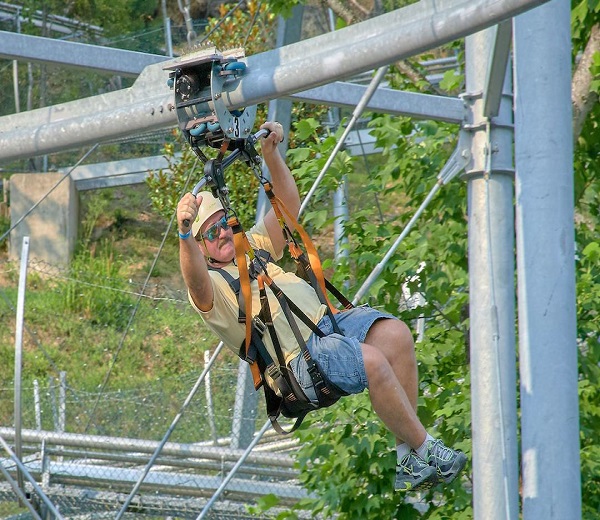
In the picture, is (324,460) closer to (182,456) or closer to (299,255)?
(182,456)

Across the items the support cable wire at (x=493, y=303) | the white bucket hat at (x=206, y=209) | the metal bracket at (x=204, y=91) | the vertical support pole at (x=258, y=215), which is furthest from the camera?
the vertical support pole at (x=258, y=215)

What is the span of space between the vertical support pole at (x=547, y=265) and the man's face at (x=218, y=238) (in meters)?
1.59

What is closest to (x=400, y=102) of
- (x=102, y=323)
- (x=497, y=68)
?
(x=497, y=68)

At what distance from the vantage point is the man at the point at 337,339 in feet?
16.6

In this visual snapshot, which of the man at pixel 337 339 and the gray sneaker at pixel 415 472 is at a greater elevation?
the man at pixel 337 339

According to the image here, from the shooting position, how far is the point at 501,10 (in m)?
3.88

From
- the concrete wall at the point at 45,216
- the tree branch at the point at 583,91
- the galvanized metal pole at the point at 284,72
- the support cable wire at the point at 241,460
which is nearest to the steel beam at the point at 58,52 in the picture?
the galvanized metal pole at the point at 284,72

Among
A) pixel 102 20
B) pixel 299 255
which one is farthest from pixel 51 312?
pixel 299 255

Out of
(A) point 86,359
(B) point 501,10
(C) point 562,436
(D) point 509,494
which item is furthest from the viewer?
(A) point 86,359

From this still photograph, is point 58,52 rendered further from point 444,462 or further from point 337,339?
point 444,462

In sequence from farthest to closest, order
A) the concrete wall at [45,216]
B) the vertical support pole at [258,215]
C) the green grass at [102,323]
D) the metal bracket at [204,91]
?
the concrete wall at [45,216], the green grass at [102,323], the vertical support pole at [258,215], the metal bracket at [204,91]

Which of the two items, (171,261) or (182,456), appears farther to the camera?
(171,261)

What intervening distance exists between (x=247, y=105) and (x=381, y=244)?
390 cm

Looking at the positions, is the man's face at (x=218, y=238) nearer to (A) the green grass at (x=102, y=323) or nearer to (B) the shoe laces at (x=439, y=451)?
(B) the shoe laces at (x=439, y=451)
